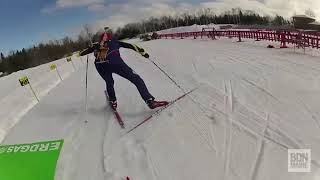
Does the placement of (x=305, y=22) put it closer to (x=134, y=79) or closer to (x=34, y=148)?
(x=134, y=79)

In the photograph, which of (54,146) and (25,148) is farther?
(25,148)

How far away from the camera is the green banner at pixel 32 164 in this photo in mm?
5734

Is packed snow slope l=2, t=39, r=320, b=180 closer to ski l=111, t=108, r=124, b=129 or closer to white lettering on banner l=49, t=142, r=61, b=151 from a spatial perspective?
ski l=111, t=108, r=124, b=129

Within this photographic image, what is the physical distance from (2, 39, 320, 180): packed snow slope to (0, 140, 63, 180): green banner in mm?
1581

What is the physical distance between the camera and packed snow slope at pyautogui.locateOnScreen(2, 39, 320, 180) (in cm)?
699

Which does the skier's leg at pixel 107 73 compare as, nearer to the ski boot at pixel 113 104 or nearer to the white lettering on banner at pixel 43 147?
the ski boot at pixel 113 104

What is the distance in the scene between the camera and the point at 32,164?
5.78 meters

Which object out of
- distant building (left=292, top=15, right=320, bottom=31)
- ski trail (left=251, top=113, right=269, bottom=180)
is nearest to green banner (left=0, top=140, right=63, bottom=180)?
ski trail (left=251, top=113, right=269, bottom=180)

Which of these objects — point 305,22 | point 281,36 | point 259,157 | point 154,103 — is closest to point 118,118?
point 154,103

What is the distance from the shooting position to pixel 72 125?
37.6ft

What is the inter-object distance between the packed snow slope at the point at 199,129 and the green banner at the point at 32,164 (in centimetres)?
158

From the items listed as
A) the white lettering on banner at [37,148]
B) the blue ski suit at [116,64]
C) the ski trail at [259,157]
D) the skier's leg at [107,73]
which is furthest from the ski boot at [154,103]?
the white lettering on banner at [37,148]

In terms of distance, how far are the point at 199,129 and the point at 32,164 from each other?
3.99m

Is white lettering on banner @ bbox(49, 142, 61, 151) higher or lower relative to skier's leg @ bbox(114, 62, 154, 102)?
higher
